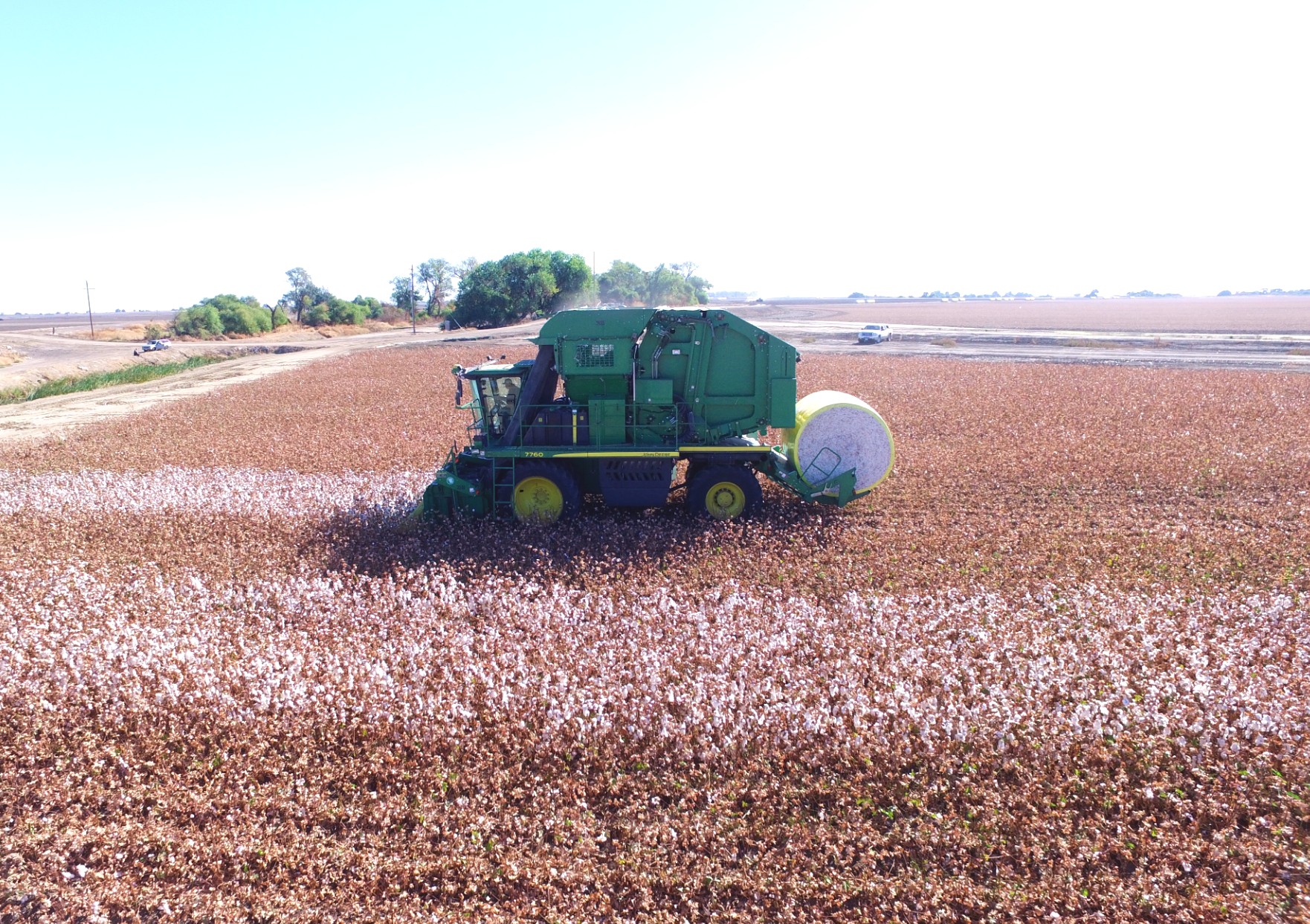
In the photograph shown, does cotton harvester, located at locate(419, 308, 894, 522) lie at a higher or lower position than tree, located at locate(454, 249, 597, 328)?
lower

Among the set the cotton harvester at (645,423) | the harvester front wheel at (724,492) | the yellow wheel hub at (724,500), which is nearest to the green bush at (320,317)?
the cotton harvester at (645,423)

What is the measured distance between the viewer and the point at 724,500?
11352 millimetres

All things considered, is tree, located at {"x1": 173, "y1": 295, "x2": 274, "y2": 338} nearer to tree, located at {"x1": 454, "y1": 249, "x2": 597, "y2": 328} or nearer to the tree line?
the tree line

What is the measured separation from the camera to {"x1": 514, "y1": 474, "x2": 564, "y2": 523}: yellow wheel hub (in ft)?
36.9

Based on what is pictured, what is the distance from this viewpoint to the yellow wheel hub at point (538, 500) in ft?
36.9

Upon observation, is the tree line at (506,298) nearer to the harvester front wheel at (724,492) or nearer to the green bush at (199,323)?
the green bush at (199,323)

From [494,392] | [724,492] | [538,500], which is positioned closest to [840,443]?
[724,492]

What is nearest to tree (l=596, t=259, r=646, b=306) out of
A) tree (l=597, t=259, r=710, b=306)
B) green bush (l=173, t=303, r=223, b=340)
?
tree (l=597, t=259, r=710, b=306)

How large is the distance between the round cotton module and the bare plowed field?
2.22 feet

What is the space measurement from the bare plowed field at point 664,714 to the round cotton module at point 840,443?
0.68m

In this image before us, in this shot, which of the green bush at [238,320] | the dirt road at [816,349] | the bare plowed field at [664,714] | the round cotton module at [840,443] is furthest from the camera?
the green bush at [238,320]

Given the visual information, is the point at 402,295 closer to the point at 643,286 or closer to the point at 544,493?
the point at 643,286

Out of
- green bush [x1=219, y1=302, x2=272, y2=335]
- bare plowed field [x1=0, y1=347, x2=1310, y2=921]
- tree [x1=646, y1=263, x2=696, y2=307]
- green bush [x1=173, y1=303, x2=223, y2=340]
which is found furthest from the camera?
tree [x1=646, y1=263, x2=696, y2=307]

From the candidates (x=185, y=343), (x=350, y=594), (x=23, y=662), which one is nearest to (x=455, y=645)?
(x=350, y=594)
